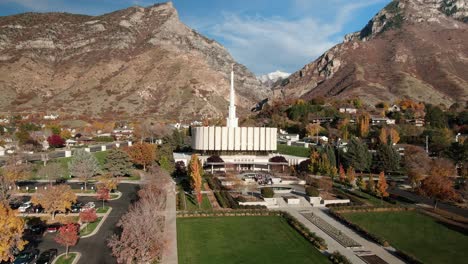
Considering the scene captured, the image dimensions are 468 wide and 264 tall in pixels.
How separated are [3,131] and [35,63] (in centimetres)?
9694

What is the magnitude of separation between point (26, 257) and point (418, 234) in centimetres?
3092

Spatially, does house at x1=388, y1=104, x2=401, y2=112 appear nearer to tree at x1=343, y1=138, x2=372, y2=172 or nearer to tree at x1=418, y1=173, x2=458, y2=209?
tree at x1=343, y1=138, x2=372, y2=172

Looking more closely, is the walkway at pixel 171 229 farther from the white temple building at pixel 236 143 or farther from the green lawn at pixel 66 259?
the white temple building at pixel 236 143

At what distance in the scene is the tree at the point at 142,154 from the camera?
6925 cm

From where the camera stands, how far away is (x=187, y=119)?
162750mm

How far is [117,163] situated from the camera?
60719 mm

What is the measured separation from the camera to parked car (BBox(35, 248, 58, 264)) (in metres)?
27.0

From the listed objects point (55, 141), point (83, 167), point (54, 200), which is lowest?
point (54, 200)

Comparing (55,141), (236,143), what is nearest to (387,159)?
(236,143)

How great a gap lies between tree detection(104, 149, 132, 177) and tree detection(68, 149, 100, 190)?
1.83m

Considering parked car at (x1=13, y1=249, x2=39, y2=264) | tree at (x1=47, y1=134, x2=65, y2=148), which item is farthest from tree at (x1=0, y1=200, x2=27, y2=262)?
tree at (x1=47, y1=134, x2=65, y2=148)

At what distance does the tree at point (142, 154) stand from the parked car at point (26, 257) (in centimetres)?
4076

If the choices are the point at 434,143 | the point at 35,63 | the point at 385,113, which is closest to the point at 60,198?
the point at 434,143

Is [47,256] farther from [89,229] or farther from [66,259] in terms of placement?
[89,229]
